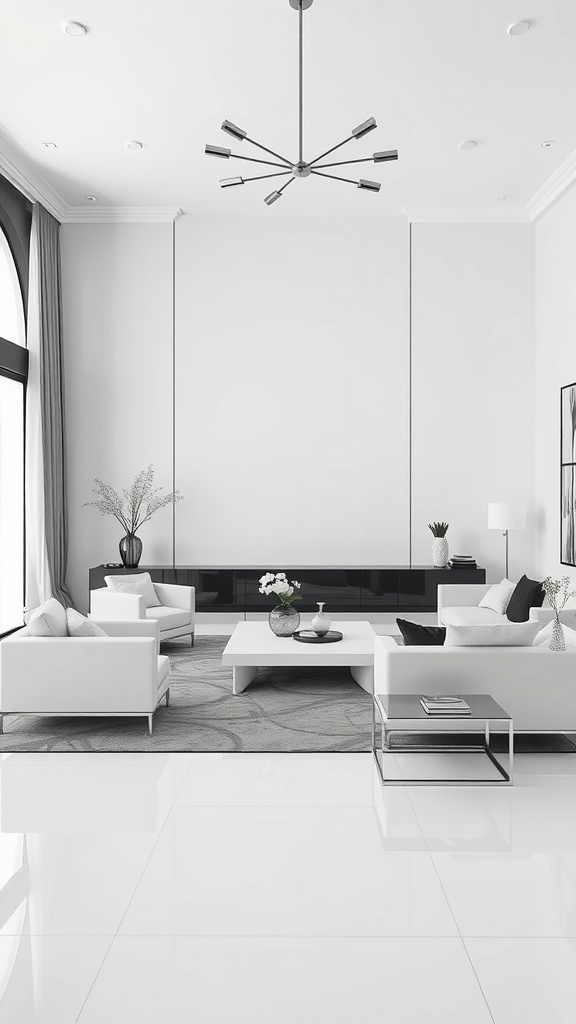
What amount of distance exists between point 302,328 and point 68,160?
3.19m

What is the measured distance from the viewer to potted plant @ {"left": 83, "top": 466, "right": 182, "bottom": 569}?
9180mm

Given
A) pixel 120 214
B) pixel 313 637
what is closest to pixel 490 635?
pixel 313 637

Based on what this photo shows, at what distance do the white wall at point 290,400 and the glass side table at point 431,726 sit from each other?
4.81 m

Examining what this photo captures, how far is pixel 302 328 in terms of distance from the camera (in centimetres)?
972

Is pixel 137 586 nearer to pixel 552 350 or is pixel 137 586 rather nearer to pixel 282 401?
pixel 282 401

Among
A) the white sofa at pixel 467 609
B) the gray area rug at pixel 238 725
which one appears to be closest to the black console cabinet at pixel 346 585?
the white sofa at pixel 467 609

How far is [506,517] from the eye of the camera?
8836mm

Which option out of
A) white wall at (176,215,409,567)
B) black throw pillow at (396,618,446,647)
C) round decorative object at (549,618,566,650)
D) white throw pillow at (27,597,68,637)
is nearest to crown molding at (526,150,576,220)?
white wall at (176,215,409,567)

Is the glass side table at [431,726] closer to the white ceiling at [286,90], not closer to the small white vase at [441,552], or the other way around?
the small white vase at [441,552]

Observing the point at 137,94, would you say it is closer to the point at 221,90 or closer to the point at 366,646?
the point at 221,90

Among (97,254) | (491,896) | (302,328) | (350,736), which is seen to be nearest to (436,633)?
(350,736)

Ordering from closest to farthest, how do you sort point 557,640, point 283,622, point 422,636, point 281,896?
point 281,896 < point 557,640 < point 422,636 < point 283,622

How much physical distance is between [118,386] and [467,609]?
4911 mm

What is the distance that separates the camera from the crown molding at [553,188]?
8.04 m
